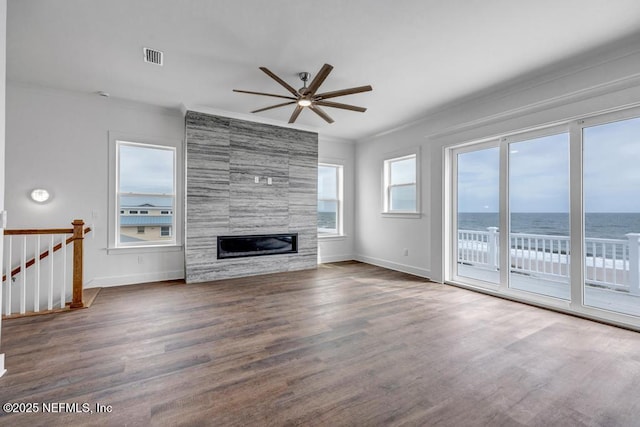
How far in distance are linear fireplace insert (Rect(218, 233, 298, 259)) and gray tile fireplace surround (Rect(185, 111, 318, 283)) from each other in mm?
83

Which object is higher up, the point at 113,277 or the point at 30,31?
the point at 30,31

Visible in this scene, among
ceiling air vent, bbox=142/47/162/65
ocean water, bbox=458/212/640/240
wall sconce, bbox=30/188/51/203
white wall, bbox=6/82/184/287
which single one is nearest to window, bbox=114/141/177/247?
white wall, bbox=6/82/184/287

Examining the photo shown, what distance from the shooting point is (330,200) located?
6.79m

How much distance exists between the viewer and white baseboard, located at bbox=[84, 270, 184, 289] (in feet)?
14.5

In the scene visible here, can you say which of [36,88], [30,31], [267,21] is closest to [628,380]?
[267,21]

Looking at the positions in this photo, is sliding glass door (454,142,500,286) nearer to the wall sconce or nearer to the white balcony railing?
the white balcony railing

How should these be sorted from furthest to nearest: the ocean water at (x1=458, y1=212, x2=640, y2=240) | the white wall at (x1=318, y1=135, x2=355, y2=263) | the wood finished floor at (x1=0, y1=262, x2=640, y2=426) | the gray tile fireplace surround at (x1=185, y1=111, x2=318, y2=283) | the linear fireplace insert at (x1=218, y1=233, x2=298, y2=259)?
the white wall at (x1=318, y1=135, x2=355, y2=263) < the linear fireplace insert at (x1=218, y1=233, x2=298, y2=259) < the gray tile fireplace surround at (x1=185, y1=111, x2=318, y2=283) < the ocean water at (x1=458, y1=212, x2=640, y2=240) < the wood finished floor at (x1=0, y1=262, x2=640, y2=426)

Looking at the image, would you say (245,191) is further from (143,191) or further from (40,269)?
(40,269)

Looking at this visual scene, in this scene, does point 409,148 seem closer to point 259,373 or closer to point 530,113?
point 530,113

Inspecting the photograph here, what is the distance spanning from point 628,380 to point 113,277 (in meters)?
6.08

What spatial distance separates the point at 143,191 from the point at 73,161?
994 millimetres

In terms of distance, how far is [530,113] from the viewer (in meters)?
3.68

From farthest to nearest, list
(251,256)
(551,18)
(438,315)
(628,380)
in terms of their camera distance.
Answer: (251,256), (438,315), (551,18), (628,380)

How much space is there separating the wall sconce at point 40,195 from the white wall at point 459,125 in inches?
223
